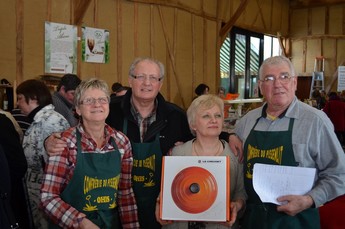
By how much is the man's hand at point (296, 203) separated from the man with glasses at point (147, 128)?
93 centimetres

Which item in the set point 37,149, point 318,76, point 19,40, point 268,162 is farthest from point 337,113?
point 37,149

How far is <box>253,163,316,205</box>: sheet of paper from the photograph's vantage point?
1.97m

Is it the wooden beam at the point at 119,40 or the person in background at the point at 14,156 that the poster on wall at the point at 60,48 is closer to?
the wooden beam at the point at 119,40

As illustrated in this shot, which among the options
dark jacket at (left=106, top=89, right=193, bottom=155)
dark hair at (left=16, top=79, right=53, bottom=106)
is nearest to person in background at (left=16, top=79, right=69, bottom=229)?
dark hair at (left=16, top=79, right=53, bottom=106)

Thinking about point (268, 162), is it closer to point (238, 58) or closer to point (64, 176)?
point (64, 176)

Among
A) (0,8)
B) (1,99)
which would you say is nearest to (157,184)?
(1,99)

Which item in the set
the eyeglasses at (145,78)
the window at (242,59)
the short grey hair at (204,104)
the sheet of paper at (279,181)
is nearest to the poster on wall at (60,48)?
the eyeglasses at (145,78)

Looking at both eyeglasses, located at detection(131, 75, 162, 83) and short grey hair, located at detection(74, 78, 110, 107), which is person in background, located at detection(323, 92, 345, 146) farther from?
short grey hair, located at detection(74, 78, 110, 107)

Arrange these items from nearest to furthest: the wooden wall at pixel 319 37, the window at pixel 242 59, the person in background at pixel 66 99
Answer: the person in background at pixel 66 99 → the window at pixel 242 59 → the wooden wall at pixel 319 37

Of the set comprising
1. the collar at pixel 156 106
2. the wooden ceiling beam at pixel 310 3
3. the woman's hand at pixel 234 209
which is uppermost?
the wooden ceiling beam at pixel 310 3

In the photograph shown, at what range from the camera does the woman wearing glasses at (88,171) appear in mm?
2055

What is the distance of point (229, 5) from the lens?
12.5m

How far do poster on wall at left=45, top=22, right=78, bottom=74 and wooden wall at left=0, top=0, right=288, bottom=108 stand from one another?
0.13 meters

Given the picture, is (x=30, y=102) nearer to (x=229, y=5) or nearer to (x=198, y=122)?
(x=198, y=122)
